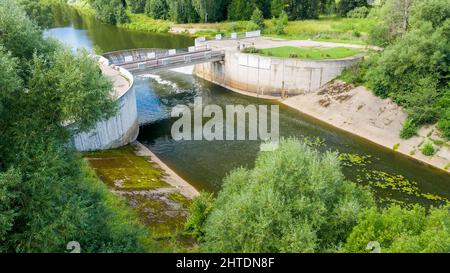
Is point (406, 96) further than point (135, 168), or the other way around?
point (406, 96)

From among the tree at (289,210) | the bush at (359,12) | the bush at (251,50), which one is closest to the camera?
the tree at (289,210)

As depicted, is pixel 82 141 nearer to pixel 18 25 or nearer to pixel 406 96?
pixel 18 25

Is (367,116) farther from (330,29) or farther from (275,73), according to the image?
(330,29)

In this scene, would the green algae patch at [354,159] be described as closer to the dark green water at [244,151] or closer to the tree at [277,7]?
the dark green water at [244,151]

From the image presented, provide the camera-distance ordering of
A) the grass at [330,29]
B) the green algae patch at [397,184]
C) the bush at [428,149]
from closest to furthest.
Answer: the green algae patch at [397,184]
the bush at [428,149]
the grass at [330,29]

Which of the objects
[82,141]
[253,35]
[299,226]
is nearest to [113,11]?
[253,35]

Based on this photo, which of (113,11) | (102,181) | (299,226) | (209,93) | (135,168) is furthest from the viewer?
(113,11)

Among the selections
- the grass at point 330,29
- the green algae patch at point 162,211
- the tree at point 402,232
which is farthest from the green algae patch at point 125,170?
the grass at point 330,29

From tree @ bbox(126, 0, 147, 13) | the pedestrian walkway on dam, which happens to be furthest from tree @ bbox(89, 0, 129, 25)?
the pedestrian walkway on dam
